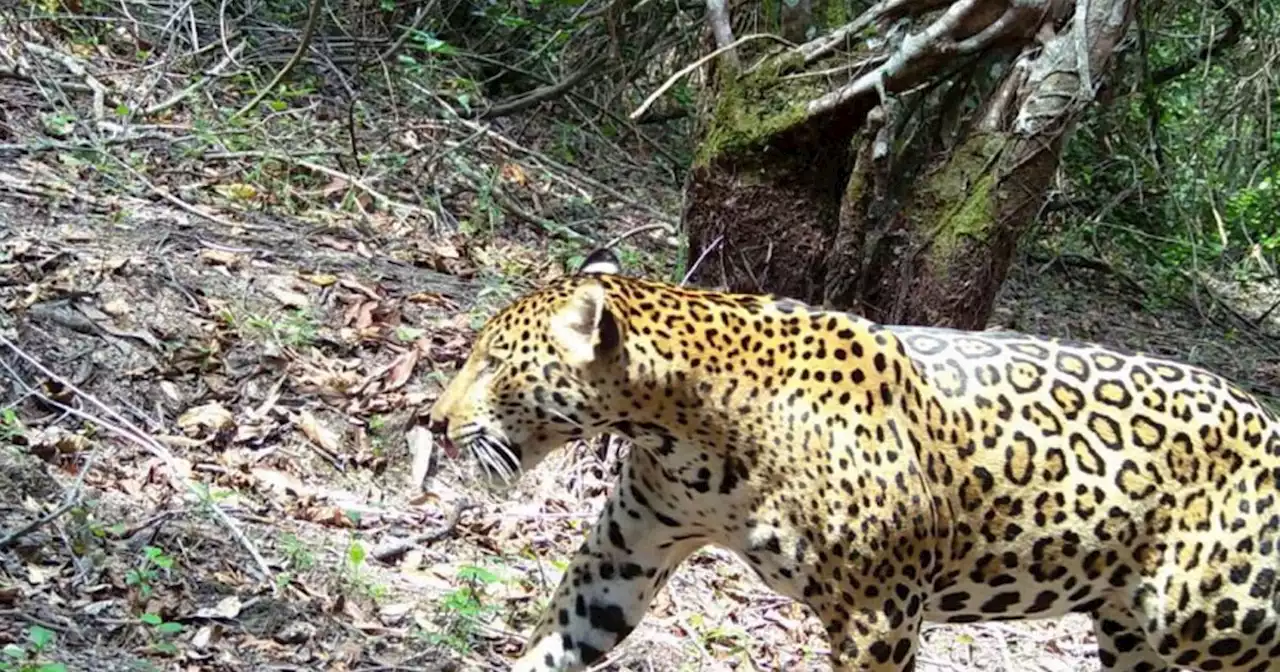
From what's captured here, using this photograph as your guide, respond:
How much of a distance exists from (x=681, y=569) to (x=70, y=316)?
299 cm

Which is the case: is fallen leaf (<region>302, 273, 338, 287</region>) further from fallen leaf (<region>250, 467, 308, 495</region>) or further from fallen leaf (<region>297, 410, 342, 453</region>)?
fallen leaf (<region>250, 467, 308, 495</region>)

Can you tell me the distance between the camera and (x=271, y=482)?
6855mm

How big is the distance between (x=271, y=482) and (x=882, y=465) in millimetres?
3041

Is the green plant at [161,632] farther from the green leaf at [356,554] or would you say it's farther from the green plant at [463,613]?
the green plant at [463,613]

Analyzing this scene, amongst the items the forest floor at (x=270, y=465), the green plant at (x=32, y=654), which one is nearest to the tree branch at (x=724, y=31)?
the forest floor at (x=270, y=465)

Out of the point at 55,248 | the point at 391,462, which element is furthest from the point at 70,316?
the point at 391,462

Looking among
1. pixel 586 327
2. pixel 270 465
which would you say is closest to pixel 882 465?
pixel 586 327

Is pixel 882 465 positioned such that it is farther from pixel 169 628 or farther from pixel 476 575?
pixel 169 628

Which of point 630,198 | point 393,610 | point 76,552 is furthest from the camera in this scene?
point 630,198

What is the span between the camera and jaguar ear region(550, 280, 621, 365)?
4801 millimetres

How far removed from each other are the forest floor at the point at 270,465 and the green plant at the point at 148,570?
13 mm

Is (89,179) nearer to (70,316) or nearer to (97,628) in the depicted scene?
(70,316)

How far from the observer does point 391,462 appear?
289 inches

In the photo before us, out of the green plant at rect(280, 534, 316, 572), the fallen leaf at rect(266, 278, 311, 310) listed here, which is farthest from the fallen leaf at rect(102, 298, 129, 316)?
the green plant at rect(280, 534, 316, 572)
